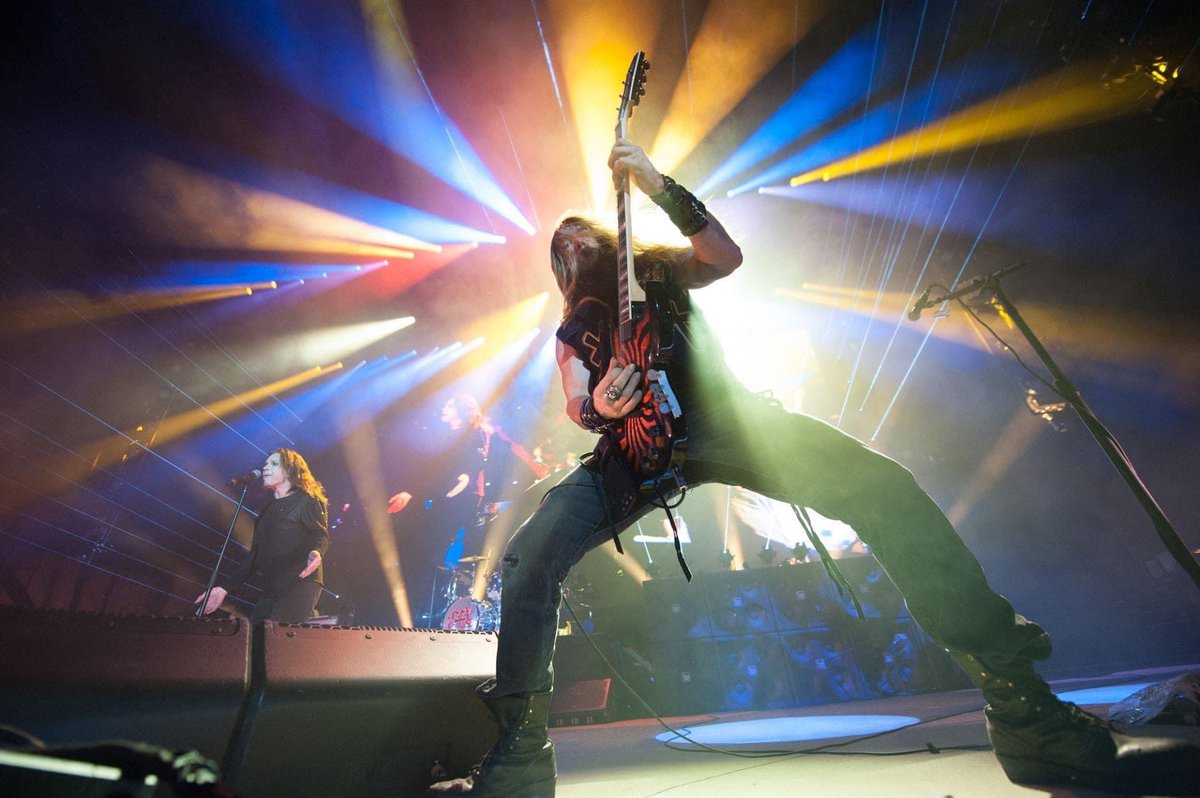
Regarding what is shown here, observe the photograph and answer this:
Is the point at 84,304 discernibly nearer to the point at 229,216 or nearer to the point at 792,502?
the point at 229,216

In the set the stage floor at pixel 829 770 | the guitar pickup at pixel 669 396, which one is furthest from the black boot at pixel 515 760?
the guitar pickup at pixel 669 396

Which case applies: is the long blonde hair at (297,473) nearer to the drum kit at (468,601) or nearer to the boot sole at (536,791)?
the drum kit at (468,601)

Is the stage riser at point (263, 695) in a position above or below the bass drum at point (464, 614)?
below

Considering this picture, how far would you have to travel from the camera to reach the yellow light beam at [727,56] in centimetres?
629

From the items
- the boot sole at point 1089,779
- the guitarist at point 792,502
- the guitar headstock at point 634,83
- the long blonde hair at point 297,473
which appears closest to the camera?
the boot sole at point 1089,779

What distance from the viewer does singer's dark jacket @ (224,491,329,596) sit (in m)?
4.58

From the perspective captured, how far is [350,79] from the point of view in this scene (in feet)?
20.8

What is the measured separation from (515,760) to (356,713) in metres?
0.57

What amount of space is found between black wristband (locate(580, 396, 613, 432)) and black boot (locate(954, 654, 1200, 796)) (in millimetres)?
1413

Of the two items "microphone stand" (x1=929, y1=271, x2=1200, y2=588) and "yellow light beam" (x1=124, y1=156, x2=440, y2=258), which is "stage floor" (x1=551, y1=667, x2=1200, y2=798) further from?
"yellow light beam" (x1=124, y1=156, x2=440, y2=258)

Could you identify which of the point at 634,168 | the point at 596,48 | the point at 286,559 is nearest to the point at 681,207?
the point at 634,168

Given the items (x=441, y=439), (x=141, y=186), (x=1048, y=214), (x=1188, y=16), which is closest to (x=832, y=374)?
(x=1048, y=214)

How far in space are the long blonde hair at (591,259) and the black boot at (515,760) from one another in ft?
5.39

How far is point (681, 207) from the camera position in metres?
1.89
